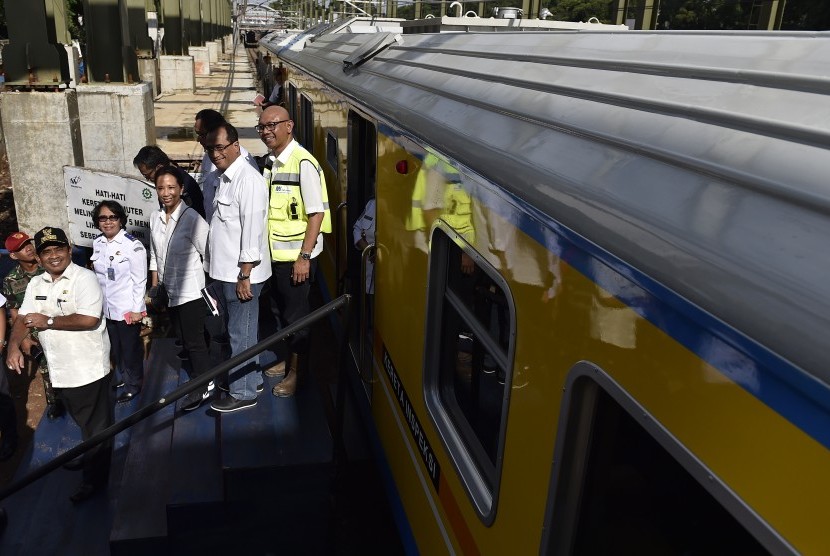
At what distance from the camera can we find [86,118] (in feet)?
31.4

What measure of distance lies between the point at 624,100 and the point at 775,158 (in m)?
0.54

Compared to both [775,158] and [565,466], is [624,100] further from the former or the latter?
[565,466]

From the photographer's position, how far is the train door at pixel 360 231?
13.9ft

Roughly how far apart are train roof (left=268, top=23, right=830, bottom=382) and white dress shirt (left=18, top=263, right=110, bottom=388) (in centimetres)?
261

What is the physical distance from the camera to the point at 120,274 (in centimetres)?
478

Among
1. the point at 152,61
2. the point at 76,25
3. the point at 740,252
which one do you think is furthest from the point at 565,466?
the point at 76,25

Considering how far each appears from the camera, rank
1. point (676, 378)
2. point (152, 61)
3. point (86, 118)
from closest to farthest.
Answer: point (676, 378) < point (86, 118) < point (152, 61)

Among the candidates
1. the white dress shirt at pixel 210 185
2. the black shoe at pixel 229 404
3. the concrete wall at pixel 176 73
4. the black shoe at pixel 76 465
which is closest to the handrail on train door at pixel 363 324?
the black shoe at pixel 229 404

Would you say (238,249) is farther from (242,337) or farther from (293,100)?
(293,100)

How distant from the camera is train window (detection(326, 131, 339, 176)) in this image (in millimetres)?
5702

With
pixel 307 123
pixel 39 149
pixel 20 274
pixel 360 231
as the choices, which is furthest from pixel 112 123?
pixel 360 231

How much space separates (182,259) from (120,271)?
526mm

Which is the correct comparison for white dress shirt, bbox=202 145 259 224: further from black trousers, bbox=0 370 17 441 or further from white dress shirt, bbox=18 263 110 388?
black trousers, bbox=0 370 17 441

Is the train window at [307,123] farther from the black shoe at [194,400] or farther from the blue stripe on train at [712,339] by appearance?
the blue stripe on train at [712,339]
